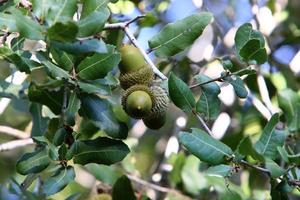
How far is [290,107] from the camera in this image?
1.79 meters

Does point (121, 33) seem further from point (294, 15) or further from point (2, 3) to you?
point (294, 15)

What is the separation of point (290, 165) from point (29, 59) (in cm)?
55

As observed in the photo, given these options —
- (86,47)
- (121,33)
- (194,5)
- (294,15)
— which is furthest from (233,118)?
(86,47)

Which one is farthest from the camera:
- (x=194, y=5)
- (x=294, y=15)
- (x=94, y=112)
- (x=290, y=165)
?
(x=294, y=15)

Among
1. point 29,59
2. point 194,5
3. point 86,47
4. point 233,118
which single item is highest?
point 86,47

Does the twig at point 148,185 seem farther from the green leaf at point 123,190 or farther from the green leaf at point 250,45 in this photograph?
the green leaf at point 250,45

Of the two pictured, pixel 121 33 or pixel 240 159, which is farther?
pixel 121 33

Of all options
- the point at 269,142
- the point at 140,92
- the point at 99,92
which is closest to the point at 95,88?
the point at 99,92

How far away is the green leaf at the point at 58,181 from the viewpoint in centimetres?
124

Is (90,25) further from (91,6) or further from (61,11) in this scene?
(91,6)

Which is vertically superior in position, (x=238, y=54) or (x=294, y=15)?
(x=238, y=54)

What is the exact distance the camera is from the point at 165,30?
1421 mm

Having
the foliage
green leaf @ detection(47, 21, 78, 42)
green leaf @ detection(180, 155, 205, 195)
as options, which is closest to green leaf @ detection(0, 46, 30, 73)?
the foliage

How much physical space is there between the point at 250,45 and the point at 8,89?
0.58 metres
